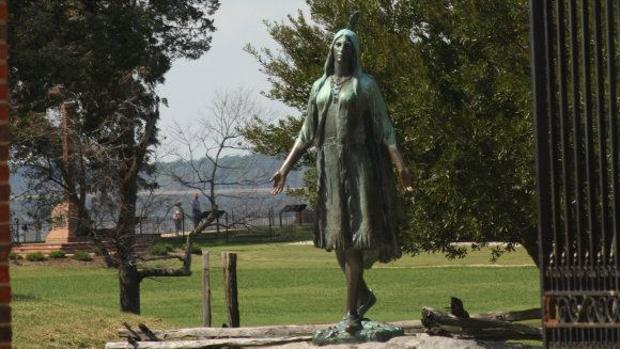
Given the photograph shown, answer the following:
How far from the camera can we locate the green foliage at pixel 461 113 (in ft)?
59.1

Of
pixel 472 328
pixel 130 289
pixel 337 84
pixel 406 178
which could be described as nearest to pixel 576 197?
pixel 406 178

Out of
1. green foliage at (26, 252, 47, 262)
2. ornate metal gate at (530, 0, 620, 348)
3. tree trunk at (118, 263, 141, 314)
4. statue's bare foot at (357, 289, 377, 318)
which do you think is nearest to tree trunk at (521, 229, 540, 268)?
statue's bare foot at (357, 289, 377, 318)

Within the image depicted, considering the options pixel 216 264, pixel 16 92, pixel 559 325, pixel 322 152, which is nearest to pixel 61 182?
pixel 16 92

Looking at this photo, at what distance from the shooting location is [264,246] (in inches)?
1892

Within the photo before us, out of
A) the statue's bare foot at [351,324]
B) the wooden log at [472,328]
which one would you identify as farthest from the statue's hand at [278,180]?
the wooden log at [472,328]

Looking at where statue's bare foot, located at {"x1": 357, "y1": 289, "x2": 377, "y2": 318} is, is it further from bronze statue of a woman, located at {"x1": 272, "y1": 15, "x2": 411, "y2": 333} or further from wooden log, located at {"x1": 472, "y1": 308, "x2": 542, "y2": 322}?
wooden log, located at {"x1": 472, "y1": 308, "x2": 542, "y2": 322}

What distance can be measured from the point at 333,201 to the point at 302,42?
1121 centimetres

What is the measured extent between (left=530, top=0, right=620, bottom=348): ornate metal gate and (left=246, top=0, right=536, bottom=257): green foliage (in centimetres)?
853

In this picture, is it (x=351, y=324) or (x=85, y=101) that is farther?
(x=85, y=101)

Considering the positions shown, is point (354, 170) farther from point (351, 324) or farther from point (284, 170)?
point (351, 324)

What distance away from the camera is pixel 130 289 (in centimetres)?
2430

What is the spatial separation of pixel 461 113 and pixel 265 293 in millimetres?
11122

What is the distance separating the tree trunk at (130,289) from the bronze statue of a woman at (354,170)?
12.6 metres

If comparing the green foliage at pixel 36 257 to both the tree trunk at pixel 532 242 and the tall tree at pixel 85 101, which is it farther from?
the tree trunk at pixel 532 242
